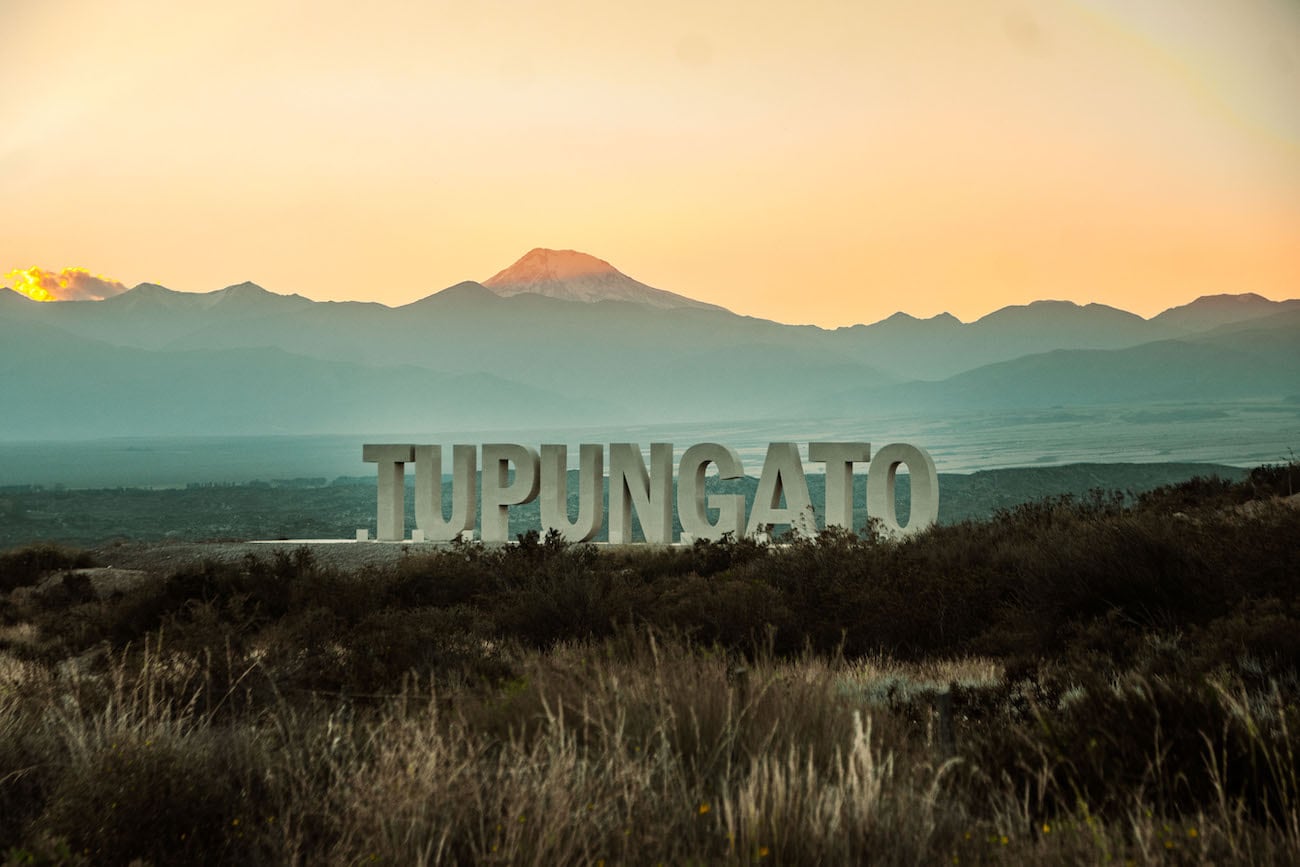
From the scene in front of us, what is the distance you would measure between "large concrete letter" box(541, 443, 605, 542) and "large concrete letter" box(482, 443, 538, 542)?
37 centimetres

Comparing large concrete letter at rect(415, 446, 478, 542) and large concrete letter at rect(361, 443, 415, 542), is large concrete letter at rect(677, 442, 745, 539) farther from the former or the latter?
large concrete letter at rect(361, 443, 415, 542)

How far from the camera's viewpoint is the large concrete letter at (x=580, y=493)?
2722 centimetres

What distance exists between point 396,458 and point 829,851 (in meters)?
25.7

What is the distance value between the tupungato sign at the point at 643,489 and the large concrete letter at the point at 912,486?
0.07 feet

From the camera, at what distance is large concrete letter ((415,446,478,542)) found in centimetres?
2859

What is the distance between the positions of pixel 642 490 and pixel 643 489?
34 millimetres

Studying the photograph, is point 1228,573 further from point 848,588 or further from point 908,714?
point 908,714

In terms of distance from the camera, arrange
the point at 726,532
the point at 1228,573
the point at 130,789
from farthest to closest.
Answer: the point at 726,532 < the point at 1228,573 < the point at 130,789

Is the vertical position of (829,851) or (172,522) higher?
(829,851)

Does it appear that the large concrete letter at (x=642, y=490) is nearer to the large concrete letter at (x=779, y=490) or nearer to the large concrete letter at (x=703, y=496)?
the large concrete letter at (x=703, y=496)

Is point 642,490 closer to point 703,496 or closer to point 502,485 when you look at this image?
point 703,496

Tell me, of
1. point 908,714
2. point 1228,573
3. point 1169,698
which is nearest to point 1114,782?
point 1169,698

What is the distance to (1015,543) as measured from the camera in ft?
60.9

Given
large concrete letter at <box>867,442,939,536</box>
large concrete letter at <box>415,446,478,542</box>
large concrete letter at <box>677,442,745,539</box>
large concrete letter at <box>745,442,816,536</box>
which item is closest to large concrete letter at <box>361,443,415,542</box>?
large concrete letter at <box>415,446,478,542</box>
